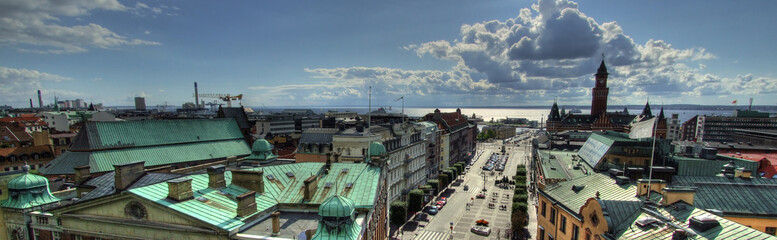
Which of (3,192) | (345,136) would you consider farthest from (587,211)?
(3,192)

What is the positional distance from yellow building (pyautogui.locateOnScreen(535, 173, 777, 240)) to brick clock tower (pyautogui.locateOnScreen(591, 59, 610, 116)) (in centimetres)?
13768

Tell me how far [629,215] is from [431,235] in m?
34.1

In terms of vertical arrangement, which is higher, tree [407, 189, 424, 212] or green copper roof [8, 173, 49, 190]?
green copper roof [8, 173, 49, 190]

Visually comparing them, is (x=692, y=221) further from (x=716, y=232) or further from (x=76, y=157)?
(x=76, y=157)

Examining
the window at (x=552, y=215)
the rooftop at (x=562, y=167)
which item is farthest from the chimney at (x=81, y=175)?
the rooftop at (x=562, y=167)

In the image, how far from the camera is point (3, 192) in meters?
34.0

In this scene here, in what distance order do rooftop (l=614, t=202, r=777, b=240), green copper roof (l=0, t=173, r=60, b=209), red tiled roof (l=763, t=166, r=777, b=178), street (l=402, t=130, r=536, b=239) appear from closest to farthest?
1. rooftop (l=614, t=202, r=777, b=240)
2. green copper roof (l=0, t=173, r=60, b=209)
3. red tiled roof (l=763, t=166, r=777, b=178)
4. street (l=402, t=130, r=536, b=239)

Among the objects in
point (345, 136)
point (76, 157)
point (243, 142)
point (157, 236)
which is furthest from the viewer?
point (243, 142)

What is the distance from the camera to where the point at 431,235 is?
58.3m

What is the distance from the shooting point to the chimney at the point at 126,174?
98.5 feet

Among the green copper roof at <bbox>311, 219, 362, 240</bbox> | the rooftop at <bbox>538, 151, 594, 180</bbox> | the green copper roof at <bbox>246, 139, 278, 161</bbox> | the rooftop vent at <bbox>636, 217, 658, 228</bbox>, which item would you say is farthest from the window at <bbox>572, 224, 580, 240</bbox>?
the green copper roof at <bbox>246, 139, 278, 161</bbox>

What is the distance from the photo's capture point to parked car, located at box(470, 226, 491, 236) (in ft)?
190

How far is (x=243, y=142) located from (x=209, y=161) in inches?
403

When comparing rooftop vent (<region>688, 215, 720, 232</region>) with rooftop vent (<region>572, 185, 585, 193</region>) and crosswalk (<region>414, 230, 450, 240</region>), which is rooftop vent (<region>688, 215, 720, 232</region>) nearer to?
rooftop vent (<region>572, 185, 585, 193</region>)
